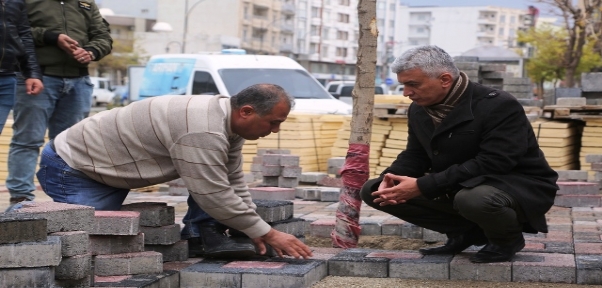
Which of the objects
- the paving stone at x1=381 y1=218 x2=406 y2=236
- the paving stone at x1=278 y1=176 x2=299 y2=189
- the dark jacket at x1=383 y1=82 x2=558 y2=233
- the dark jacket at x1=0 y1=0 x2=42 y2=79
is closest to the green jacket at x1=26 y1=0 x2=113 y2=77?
the dark jacket at x1=0 y1=0 x2=42 y2=79

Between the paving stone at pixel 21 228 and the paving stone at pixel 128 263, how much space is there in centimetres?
67

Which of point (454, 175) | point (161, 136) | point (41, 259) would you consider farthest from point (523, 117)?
point (41, 259)

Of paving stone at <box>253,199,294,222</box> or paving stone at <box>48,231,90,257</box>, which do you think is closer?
paving stone at <box>48,231,90,257</box>

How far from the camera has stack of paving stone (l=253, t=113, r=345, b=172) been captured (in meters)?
12.2

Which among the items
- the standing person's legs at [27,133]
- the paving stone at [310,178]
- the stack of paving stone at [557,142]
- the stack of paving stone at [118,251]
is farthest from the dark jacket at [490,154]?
the stack of paving stone at [557,142]

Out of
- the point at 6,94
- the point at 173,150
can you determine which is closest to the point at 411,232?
the point at 173,150

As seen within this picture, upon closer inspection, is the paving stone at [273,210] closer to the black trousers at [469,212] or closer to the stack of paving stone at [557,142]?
the black trousers at [469,212]

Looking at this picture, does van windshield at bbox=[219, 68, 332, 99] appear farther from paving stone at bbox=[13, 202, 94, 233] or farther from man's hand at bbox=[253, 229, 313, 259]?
paving stone at bbox=[13, 202, 94, 233]

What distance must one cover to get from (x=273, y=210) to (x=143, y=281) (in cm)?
135

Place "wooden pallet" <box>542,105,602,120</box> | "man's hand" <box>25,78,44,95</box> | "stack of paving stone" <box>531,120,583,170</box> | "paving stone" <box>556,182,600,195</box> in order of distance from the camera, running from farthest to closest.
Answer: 1. "wooden pallet" <box>542,105,602,120</box>
2. "stack of paving stone" <box>531,120,583,170</box>
3. "paving stone" <box>556,182,600,195</box>
4. "man's hand" <box>25,78,44,95</box>

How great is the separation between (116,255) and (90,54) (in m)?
2.98

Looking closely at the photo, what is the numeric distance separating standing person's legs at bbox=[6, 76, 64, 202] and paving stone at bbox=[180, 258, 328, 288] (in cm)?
257

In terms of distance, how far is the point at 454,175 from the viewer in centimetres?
488

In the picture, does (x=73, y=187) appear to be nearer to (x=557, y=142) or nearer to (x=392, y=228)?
(x=392, y=228)
